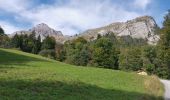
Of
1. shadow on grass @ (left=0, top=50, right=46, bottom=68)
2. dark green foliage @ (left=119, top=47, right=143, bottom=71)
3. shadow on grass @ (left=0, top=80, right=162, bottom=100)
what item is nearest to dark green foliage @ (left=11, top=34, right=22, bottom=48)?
dark green foliage @ (left=119, top=47, right=143, bottom=71)

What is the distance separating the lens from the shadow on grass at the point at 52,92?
796 inches

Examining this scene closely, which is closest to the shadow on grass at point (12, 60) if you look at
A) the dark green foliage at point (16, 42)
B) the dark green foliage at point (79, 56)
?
the dark green foliage at point (79, 56)

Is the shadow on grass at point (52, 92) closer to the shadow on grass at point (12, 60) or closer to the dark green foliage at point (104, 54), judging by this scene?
the shadow on grass at point (12, 60)

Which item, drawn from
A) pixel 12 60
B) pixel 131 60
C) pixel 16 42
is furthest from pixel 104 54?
pixel 12 60

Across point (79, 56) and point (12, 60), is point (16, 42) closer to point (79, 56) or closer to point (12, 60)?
point (79, 56)

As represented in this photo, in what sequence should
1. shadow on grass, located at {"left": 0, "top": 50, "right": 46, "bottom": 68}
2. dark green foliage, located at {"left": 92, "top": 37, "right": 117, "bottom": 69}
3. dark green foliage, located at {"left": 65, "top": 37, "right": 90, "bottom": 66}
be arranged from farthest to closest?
1. dark green foliage, located at {"left": 65, "top": 37, "right": 90, "bottom": 66}
2. dark green foliage, located at {"left": 92, "top": 37, "right": 117, "bottom": 69}
3. shadow on grass, located at {"left": 0, "top": 50, "right": 46, "bottom": 68}

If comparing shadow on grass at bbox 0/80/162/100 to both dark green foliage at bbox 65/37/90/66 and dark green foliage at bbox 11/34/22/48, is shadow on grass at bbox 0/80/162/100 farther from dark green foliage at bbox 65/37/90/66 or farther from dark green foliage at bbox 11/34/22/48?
dark green foliage at bbox 11/34/22/48

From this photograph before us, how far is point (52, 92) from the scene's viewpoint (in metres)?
22.8

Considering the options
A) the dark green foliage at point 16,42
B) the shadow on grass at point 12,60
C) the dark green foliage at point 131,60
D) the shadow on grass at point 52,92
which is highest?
the dark green foliage at point 16,42

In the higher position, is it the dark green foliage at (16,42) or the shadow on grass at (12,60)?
the dark green foliage at (16,42)

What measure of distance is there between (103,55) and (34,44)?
5272 centimetres

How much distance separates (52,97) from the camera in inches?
831

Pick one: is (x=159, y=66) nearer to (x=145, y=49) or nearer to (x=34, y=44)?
(x=145, y=49)

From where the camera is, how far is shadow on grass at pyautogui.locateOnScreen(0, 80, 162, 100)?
20.2 meters
